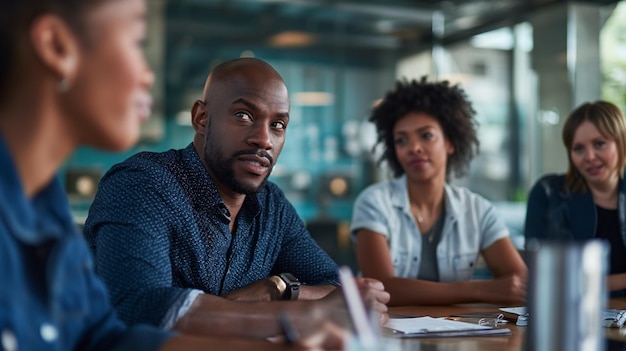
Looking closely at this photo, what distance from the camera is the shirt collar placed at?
41.2 inches

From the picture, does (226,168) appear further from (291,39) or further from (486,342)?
(291,39)

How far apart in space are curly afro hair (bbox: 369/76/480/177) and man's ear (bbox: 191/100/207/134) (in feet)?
Result: 4.99

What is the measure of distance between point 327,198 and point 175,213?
6757mm

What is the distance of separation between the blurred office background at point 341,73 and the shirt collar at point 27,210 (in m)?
6.74

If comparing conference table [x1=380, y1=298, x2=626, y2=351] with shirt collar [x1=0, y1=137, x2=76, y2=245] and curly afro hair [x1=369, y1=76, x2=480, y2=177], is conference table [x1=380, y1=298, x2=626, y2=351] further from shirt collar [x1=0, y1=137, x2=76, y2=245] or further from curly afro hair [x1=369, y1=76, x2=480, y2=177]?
curly afro hair [x1=369, y1=76, x2=480, y2=177]

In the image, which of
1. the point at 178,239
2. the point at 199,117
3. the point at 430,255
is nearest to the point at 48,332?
the point at 178,239

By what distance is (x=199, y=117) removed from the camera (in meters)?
2.25

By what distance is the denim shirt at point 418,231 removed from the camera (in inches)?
125

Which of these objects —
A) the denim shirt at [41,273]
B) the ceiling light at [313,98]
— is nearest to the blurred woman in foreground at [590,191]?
the denim shirt at [41,273]

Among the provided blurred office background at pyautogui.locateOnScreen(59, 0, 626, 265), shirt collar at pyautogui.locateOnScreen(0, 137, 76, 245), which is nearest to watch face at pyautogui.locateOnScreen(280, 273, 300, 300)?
shirt collar at pyautogui.locateOnScreen(0, 137, 76, 245)

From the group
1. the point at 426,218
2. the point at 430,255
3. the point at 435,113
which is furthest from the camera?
the point at 435,113

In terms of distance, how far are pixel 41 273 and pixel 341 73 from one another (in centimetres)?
795

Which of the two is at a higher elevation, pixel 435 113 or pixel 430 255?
pixel 435 113

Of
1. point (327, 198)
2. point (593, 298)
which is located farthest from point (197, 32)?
point (593, 298)
